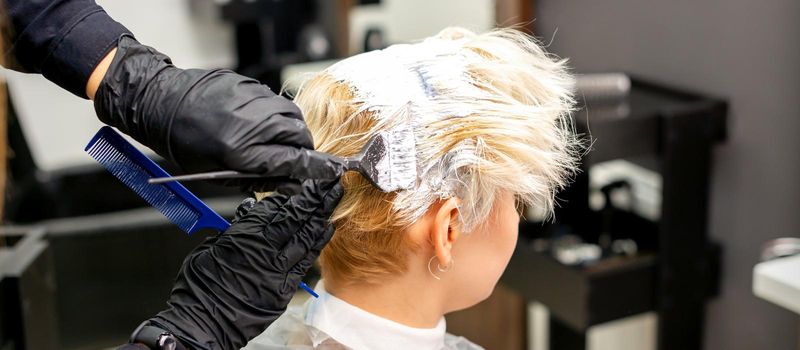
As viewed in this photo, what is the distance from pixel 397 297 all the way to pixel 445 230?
0.51 ft

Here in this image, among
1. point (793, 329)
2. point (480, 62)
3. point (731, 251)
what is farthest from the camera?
point (731, 251)

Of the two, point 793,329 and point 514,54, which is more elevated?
point 514,54

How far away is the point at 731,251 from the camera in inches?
90.9

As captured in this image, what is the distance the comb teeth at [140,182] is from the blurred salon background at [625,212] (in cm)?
51

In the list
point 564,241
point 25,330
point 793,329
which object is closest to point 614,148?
point 564,241

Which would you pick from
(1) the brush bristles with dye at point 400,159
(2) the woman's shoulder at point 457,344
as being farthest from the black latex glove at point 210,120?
(2) the woman's shoulder at point 457,344

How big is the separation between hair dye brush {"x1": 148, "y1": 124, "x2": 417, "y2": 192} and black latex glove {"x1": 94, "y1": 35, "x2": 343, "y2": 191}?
0.07 meters

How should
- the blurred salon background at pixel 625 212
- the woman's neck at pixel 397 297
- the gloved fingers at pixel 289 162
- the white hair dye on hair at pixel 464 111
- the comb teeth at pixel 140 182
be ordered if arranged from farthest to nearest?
the blurred salon background at pixel 625 212 < the woman's neck at pixel 397 297 < the white hair dye on hair at pixel 464 111 < the comb teeth at pixel 140 182 < the gloved fingers at pixel 289 162

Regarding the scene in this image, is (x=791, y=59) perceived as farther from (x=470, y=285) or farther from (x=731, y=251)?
(x=470, y=285)

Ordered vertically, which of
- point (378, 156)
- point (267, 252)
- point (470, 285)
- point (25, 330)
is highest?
point (378, 156)

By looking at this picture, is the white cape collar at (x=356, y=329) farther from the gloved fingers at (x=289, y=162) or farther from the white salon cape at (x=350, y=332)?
the gloved fingers at (x=289, y=162)

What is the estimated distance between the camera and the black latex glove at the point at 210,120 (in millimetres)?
975

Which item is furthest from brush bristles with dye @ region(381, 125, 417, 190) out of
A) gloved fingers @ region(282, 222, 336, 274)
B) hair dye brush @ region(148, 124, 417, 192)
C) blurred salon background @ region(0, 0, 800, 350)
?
blurred salon background @ region(0, 0, 800, 350)

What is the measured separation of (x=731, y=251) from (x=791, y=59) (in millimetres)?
567
